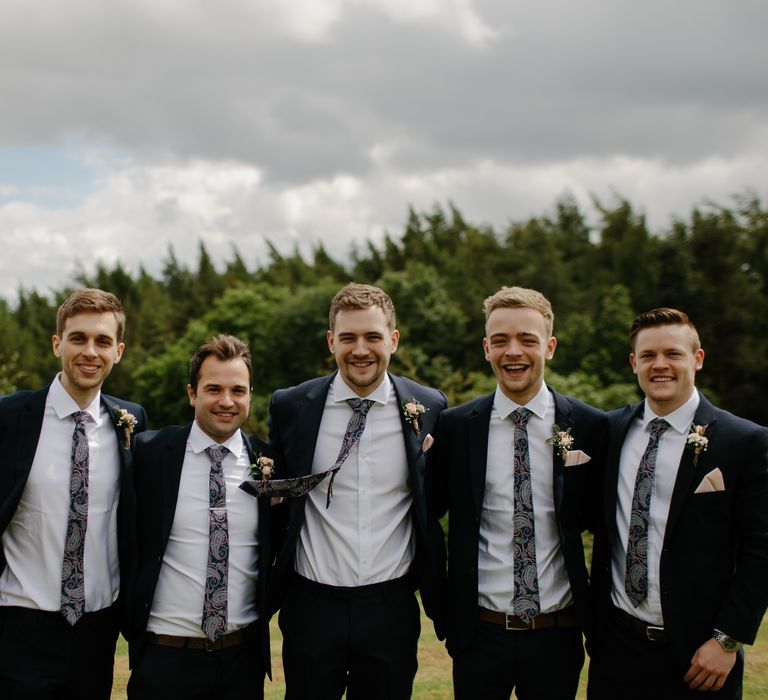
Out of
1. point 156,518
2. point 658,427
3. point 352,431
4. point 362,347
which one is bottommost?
point 156,518

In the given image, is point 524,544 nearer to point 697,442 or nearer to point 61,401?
point 697,442

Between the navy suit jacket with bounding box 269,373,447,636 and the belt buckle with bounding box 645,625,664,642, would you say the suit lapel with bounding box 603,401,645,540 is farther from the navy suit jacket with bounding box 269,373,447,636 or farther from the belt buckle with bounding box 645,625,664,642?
the navy suit jacket with bounding box 269,373,447,636

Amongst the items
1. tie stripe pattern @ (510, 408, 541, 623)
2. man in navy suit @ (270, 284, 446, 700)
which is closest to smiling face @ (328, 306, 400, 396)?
man in navy suit @ (270, 284, 446, 700)

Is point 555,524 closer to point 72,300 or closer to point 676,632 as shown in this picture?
point 676,632

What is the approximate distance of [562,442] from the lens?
14.7 feet

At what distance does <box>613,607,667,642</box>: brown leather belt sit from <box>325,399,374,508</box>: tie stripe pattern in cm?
178

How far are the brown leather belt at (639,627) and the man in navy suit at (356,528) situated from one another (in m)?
1.08

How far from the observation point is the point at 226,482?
14.7 ft

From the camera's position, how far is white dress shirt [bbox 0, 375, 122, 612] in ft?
14.0

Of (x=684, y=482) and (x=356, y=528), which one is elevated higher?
(x=684, y=482)

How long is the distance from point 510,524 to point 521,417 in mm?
637

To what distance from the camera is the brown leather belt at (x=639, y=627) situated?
4211 mm

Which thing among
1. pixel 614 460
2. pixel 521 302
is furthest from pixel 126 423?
pixel 614 460

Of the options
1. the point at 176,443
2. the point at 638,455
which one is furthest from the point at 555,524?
the point at 176,443
